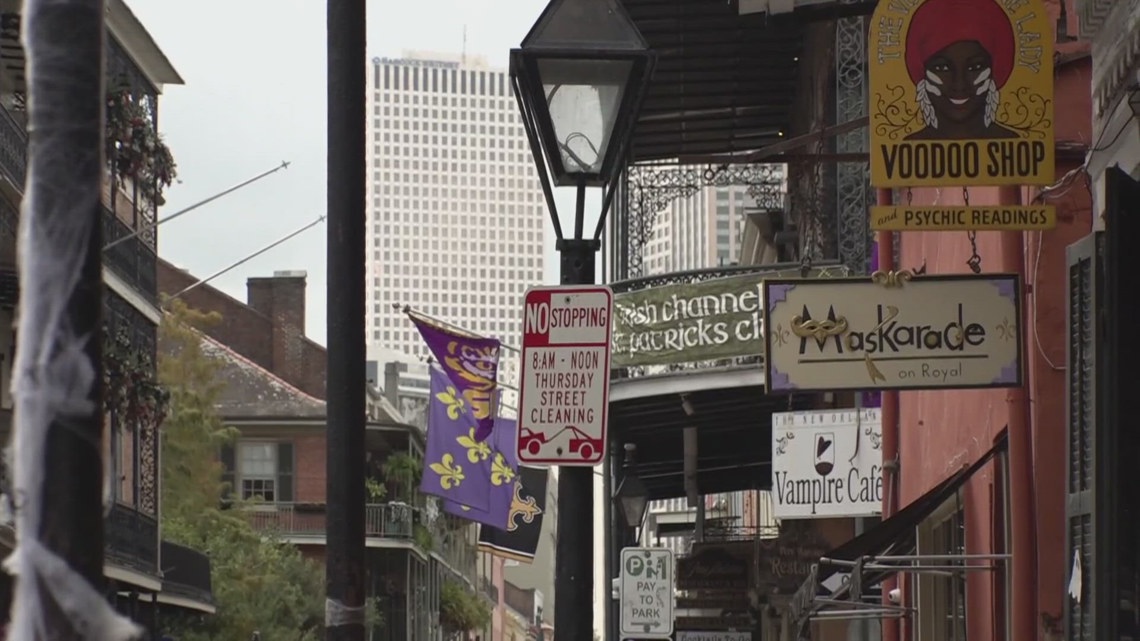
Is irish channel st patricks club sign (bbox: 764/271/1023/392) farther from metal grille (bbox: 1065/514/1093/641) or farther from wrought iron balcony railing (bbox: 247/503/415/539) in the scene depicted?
wrought iron balcony railing (bbox: 247/503/415/539)

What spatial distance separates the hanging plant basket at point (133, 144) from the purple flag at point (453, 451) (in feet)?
19.8

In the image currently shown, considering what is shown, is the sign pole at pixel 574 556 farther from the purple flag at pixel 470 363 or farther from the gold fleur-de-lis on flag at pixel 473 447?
the gold fleur-de-lis on flag at pixel 473 447

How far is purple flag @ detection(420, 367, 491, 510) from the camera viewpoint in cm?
2286

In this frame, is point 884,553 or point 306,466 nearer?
point 884,553

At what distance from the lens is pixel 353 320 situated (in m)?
6.20

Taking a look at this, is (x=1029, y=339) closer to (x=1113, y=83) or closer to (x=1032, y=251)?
(x=1032, y=251)

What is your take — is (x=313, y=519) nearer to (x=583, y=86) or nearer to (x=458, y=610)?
(x=458, y=610)

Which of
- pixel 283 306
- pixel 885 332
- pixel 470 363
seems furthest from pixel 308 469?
pixel 885 332

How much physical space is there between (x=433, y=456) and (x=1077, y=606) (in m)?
16.3

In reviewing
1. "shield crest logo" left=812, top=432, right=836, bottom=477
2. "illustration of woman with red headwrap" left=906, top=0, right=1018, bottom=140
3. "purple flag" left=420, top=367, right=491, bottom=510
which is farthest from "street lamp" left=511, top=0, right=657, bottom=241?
"purple flag" left=420, top=367, right=491, bottom=510

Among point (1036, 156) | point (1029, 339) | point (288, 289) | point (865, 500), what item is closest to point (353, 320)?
point (1036, 156)

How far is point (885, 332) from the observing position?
31.9ft

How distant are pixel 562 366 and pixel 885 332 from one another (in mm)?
2228

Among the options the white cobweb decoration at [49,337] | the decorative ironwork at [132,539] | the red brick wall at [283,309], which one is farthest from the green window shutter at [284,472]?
the white cobweb decoration at [49,337]
